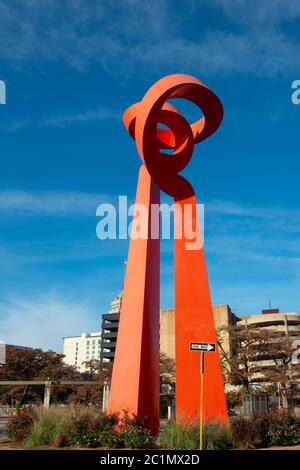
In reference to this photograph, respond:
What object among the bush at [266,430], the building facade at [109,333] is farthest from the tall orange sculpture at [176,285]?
the building facade at [109,333]

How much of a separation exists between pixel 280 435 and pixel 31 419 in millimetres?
6458

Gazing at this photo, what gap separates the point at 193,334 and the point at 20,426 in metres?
5.21

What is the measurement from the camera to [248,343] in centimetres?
3653

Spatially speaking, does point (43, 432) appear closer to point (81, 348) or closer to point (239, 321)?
point (239, 321)

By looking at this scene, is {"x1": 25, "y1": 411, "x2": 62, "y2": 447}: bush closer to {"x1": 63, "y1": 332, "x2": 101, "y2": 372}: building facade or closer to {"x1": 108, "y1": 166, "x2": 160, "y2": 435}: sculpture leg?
{"x1": 108, "y1": 166, "x2": 160, "y2": 435}: sculpture leg

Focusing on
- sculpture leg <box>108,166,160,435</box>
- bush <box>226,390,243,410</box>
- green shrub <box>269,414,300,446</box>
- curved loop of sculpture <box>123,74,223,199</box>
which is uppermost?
curved loop of sculpture <box>123,74,223,199</box>

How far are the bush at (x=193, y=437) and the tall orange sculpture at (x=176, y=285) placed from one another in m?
0.92

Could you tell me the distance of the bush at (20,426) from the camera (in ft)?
34.5

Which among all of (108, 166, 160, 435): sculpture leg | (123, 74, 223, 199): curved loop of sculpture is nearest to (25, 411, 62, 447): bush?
(108, 166, 160, 435): sculpture leg

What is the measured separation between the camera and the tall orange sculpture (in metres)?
11.2

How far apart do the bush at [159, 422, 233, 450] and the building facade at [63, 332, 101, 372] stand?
124 m

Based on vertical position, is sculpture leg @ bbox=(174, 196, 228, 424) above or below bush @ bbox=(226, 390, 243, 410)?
above

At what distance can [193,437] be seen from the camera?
9172mm
